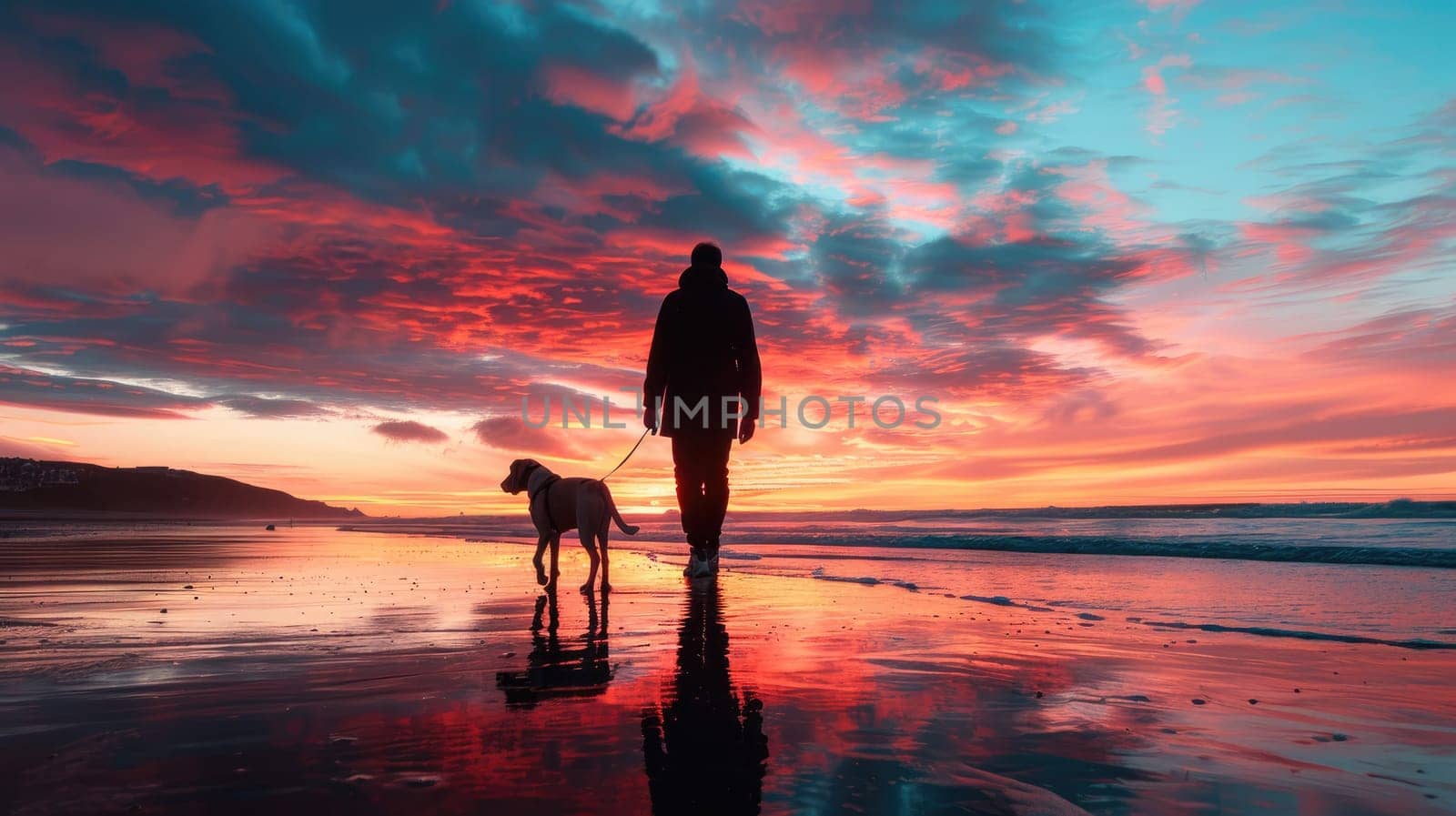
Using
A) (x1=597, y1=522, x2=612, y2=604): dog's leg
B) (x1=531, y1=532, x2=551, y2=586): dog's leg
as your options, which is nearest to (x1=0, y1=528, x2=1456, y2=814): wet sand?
(x1=597, y1=522, x2=612, y2=604): dog's leg

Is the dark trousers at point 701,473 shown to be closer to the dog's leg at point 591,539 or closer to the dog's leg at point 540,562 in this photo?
the dog's leg at point 591,539

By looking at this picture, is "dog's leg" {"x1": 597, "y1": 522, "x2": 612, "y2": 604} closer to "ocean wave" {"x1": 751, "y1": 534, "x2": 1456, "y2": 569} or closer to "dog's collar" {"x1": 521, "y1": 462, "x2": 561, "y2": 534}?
"dog's collar" {"x1": 521, "y1": 462, "x2": 561, "y2": 534}

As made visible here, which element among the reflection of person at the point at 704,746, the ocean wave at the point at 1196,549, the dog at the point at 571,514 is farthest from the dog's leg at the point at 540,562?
the ocean wave at the point at 1196,549

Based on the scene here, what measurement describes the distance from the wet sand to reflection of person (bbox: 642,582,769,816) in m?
0.01

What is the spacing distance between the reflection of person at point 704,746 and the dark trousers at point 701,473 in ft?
13.8

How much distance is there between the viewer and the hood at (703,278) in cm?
786

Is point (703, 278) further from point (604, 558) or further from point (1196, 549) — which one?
point (1196, 549)

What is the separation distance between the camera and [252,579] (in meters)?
8.28

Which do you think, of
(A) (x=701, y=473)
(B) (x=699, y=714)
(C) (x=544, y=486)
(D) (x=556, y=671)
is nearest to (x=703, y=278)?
(A) (x=701, y=473)

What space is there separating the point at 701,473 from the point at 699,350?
116cm

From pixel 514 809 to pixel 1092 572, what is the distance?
30.7ft

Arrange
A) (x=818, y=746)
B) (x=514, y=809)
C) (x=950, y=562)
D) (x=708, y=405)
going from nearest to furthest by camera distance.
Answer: (x=514, y=809) < (x=818, y=746) < (x=708, y=405) < (x=950, y=562)

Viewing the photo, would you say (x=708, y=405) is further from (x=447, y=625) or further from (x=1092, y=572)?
(x=1092, y=572)

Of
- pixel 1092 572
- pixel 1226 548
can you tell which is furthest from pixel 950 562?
pixel 1226 548
